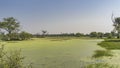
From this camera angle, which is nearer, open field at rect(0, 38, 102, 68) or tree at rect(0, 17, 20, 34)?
open field at rect(0, 38, 102, 68)

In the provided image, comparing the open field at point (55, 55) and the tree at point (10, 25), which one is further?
the tree at point (10, 25)

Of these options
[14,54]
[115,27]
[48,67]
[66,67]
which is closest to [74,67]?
[66,67]

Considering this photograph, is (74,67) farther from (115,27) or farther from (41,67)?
(115,27)

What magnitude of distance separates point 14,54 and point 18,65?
17.7 inches

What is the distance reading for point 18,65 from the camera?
6859mm

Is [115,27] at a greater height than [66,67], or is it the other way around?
[115,27]

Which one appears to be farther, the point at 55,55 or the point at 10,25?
the point at 10,25

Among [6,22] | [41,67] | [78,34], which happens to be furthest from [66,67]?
[78,34]

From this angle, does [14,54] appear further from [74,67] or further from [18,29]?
[18,29]

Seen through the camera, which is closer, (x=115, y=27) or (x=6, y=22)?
(x=115, y=27)

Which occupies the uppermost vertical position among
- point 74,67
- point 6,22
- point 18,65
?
point 6,22

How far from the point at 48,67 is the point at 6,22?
8395cm

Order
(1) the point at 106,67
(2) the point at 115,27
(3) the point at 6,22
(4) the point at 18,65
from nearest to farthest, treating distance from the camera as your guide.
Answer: (4) the point at 18,65
(1) the point at 106,67
(2) the point at 115,27
(3) the point at 6,22

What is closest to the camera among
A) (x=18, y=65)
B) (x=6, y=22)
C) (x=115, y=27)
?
(x=18, y=65)
